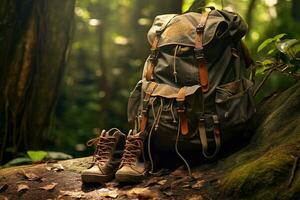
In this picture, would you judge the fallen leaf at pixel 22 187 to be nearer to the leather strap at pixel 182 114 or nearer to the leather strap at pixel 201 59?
the leather strap at pixel 182 114

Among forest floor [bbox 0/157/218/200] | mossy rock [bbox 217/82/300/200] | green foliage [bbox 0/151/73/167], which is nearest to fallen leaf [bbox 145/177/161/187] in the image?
forest floor [bbox 0/157/218/200]

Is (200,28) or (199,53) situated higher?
(200,28)

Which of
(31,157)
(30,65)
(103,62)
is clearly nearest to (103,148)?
(31,157)

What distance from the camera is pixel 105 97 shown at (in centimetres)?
1283

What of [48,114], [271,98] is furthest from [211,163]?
[48,114]

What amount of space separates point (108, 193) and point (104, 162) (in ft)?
1.20

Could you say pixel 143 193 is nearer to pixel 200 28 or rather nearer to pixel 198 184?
pixel 198 184

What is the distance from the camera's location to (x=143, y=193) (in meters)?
3.13

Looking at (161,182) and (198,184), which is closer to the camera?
(198,184)

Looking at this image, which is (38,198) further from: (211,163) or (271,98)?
(271,98)

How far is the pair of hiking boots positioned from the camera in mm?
3346

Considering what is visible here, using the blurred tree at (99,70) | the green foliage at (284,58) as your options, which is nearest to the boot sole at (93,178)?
the green foliage at (284,58)

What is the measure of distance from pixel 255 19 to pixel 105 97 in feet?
21.8

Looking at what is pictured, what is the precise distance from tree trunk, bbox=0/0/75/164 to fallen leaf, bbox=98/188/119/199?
7.77 ft
